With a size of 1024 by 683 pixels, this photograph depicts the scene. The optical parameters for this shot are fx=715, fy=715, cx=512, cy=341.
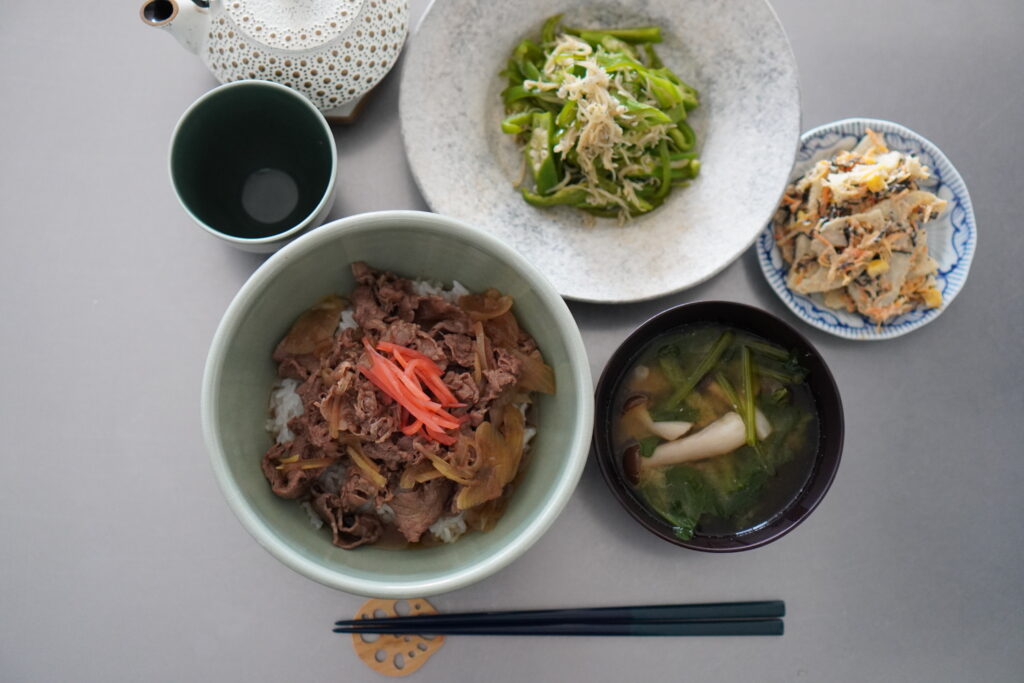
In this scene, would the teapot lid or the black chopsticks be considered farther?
the black chopsticks

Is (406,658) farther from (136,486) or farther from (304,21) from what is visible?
(304,21)

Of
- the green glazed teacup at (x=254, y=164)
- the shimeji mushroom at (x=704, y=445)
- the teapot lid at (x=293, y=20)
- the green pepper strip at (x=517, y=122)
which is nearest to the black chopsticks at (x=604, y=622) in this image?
the shimeji mushroom at (x=704, y=445)

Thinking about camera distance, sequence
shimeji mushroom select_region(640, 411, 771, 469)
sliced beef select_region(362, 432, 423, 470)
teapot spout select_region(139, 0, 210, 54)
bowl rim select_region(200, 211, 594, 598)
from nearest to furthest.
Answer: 1. bowl rim select_region(200, 211, 594, 598)
2. sliced beef select_region(362, 432, 423, 470)
3. teapot spout select_region(139, 0, 210, 54)
4. shimeji mushroom select_region(640, 411, 771, 469)

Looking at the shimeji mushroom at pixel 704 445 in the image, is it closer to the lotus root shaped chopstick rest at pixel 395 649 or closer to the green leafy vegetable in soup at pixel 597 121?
the green leafy vegetable in soup at pixel 597 121

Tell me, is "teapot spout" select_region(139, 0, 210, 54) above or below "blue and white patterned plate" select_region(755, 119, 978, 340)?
Answer: above

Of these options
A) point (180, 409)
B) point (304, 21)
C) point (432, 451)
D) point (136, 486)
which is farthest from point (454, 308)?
point (136, 486)

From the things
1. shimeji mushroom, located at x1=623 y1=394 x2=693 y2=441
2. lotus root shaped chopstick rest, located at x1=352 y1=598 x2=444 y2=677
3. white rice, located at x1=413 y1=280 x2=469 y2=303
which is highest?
white rice, located at x1=413 y1=280 x2=469 y2=303

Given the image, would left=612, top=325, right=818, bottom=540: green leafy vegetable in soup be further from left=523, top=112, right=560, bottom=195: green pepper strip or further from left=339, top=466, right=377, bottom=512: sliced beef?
left=339, top=466, right=377, bottom=512: sliced beef

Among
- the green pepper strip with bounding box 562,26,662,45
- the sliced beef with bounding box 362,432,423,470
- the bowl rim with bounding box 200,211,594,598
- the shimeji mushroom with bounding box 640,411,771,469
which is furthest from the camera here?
the green pepper strip with bounding box 562,26,662,45

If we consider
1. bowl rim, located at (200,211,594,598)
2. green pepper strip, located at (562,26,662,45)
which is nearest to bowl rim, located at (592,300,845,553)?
bowl rim, located at (200,211,594,598)
